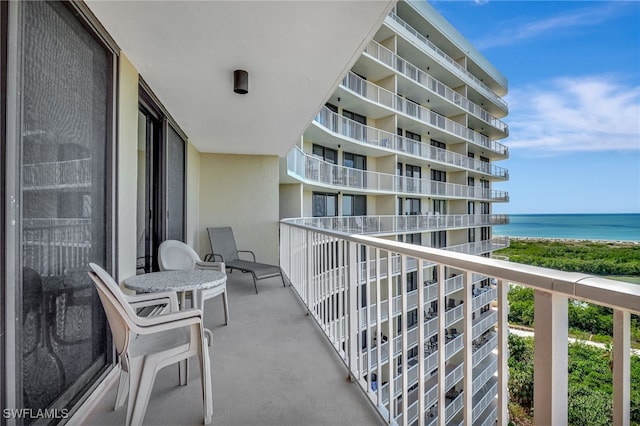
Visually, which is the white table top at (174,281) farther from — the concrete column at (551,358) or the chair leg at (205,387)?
the concrete column at (551,358)

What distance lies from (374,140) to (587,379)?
10746 mm

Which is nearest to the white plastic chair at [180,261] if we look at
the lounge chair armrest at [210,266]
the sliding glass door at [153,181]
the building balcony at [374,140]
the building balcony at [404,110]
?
the lounge chair armrest at [210,266]

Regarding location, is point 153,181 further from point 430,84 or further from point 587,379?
point 430,84

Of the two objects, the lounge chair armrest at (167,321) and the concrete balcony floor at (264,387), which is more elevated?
the lounge chair armrest at (167,321)

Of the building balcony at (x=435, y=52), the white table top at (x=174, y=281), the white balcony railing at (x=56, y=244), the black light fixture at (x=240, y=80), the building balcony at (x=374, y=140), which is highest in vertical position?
the building balcony at (x=435, y=52)

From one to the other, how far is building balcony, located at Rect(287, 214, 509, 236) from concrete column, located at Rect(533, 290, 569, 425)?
674 cm

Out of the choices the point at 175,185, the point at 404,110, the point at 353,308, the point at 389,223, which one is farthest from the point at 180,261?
the point at 404,110

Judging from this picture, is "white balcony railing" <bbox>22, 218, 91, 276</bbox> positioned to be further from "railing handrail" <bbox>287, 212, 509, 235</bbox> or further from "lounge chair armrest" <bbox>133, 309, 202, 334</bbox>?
"railing handrail" <bbox>287, 212, 509, 235</bbox>

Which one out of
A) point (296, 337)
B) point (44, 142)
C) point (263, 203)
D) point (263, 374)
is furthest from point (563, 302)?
point (263, 203)

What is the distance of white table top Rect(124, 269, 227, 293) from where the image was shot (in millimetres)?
1990

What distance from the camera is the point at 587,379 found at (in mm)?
714

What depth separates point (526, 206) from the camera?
23062 millimetres

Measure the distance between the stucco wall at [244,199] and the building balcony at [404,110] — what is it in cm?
346

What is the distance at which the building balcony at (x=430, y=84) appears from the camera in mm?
10508
